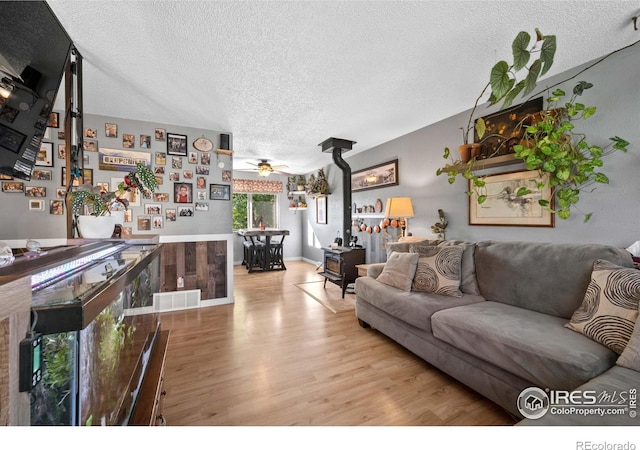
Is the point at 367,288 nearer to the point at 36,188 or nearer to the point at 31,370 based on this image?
the point at 31,370

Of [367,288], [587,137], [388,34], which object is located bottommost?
[367,288]

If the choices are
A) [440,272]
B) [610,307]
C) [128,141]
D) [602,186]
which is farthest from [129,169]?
[602,186]

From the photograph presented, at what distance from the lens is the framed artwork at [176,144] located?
3340mm

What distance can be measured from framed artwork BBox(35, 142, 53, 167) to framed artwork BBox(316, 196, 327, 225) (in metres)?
4.35

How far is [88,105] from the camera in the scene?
2770mm

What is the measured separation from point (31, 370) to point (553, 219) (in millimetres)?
3034

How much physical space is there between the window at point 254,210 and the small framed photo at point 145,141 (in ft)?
10.8

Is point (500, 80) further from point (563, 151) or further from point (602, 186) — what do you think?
point (602, 186)

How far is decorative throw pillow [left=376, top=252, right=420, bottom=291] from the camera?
94.6 inches

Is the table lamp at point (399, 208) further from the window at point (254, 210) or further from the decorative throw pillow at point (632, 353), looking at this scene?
the window at point (254, 210)

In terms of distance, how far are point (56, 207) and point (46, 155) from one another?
0.56 metres

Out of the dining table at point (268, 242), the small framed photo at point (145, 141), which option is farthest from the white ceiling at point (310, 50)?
the dining table at point (268, 242)
